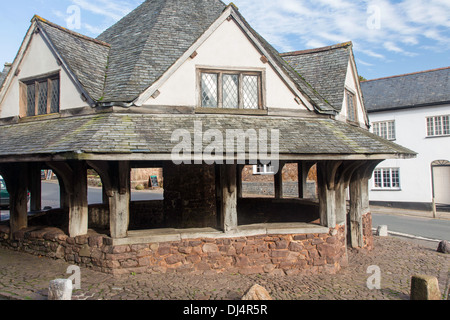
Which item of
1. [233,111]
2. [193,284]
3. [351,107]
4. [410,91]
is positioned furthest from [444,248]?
[410,91]

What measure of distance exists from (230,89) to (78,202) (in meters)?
Result: 4.58

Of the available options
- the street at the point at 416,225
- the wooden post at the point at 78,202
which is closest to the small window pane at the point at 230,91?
the wooden post at the point at 78,202

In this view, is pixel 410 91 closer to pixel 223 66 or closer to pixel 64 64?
pixel 223 66

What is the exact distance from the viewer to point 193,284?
22.3 ft

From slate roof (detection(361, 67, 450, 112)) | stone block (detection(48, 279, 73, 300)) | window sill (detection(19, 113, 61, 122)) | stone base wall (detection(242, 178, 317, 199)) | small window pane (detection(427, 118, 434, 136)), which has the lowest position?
stone block (detection(48, 279, 73, 300))

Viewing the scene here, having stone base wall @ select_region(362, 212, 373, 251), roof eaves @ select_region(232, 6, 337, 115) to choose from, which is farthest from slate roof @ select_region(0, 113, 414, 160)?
stone base wall @ select_region(362, 212, 373, 251)

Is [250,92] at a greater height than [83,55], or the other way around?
[83,55]

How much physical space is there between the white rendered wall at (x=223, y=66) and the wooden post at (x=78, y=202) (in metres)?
2.23

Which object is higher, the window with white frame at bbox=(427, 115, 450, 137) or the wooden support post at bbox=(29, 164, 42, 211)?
the window with white frame at bbox=(427, 115, 450, 137)

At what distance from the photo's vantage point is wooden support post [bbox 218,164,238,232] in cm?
765

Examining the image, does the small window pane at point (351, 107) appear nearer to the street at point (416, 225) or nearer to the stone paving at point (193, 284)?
the stone paving at point (193, 284)

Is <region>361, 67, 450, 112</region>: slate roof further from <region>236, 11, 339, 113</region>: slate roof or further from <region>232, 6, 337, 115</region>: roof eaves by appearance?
<region>232, 6, 337, 115</region>: roof eaves
